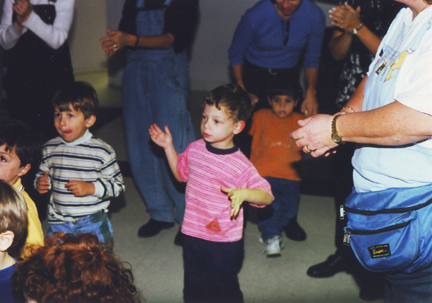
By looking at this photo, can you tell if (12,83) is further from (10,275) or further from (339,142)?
(339,142)

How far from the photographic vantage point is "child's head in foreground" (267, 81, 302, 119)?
279 cm

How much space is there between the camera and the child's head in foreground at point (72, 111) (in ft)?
7.20

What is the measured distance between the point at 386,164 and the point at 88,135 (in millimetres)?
1566

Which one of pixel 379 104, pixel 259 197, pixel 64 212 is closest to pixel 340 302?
pixel 259 197

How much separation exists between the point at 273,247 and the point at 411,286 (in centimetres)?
148

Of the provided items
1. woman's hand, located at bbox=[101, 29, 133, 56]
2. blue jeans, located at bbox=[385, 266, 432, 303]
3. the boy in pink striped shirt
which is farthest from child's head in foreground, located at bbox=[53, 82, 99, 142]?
blue jeans, located at bbox=[385, 266, 432, 303]

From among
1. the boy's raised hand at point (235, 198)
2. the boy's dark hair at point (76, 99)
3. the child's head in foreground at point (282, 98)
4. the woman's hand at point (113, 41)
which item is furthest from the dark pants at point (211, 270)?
the woman's hand at point (113, 41)

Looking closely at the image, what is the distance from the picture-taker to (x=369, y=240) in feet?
4.77

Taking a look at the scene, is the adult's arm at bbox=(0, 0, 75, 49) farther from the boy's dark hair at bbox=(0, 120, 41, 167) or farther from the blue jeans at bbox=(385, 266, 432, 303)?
the blue jeans at bbox=(385, 266, 432, 303)

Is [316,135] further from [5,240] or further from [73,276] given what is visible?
[5,240]

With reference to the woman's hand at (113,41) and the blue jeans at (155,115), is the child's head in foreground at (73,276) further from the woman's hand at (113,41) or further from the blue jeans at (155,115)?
the blue jeans at (155,115)

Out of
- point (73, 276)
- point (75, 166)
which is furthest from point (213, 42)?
point (73, 276)

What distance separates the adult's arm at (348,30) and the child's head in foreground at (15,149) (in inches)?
69.6

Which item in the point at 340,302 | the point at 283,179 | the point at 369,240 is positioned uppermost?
the point at 369,240
